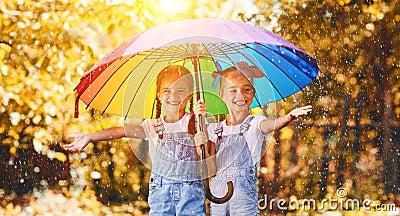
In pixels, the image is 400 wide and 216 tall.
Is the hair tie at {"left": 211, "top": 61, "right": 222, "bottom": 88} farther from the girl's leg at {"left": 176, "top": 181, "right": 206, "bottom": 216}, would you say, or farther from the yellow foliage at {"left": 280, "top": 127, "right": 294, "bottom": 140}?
the yellow foliage at {"left": 280, "top": 127, "right": 294, "bottom": 140}

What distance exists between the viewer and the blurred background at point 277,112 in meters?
5.08

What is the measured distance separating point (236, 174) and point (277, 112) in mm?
2381

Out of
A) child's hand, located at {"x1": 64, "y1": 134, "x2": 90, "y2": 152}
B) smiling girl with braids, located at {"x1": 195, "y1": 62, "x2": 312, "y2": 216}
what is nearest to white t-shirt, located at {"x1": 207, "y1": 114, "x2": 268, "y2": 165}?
smiling girl with braids, located at {"x1": 195, "y1": 62, "x2": 312, "y2": 216}

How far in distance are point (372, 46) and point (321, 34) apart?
464mm

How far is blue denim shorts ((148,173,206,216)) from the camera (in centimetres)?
281

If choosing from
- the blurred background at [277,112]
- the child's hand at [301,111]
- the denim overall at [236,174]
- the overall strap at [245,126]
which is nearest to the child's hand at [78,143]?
the denim overall at [236,174]

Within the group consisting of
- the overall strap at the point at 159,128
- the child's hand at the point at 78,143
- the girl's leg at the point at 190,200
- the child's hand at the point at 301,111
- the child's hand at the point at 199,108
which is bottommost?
the girl's leg at the point at 190,200

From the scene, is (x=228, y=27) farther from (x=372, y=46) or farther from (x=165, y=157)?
(x=372, y=46)

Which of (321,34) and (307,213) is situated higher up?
(321,34)

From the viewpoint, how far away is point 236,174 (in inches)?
113

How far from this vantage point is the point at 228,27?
268cm

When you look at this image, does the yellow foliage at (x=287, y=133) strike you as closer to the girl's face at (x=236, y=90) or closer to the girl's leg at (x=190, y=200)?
the girl's face at (x=236, y=90)

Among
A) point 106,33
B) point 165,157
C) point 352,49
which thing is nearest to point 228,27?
point 165,157

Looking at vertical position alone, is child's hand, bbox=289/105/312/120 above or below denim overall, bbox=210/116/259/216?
above
